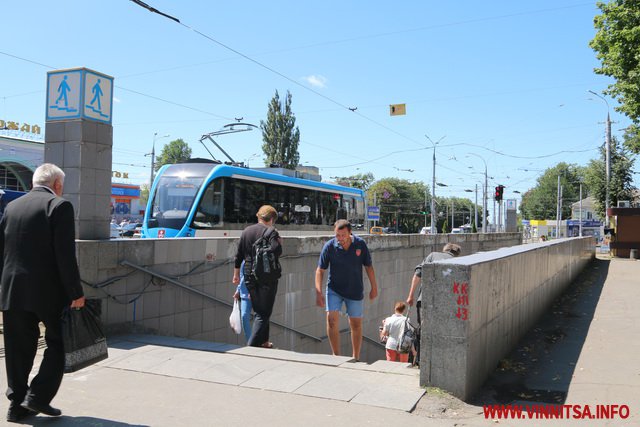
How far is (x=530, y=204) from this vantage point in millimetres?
118938

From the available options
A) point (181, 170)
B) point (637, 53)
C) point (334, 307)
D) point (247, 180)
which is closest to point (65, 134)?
point (334, 307)

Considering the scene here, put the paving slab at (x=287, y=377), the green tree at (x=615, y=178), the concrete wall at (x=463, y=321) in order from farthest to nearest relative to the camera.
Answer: the green tree at (x=615, y=178) → the paving slab at (x=287, y=377) → the concrete wall at (x=463, y=321)

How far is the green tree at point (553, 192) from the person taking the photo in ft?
376

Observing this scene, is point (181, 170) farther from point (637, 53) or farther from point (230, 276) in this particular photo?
point (637, 53)

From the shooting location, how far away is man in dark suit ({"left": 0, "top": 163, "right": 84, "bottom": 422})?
3.78 metres

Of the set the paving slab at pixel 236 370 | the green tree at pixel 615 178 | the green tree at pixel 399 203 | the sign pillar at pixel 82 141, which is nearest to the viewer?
the paving slab at pixel 236 370

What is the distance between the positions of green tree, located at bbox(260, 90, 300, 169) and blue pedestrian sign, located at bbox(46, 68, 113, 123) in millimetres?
59958

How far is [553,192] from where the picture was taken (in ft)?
377

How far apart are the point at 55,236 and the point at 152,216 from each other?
1279 centimetres

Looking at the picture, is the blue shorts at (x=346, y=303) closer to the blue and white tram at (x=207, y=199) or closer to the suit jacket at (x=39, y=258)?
the suit jacket at (x=39, y=258)

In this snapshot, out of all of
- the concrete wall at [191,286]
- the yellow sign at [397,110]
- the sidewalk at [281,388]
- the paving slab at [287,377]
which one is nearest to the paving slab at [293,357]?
the sidewalk at [281,388]

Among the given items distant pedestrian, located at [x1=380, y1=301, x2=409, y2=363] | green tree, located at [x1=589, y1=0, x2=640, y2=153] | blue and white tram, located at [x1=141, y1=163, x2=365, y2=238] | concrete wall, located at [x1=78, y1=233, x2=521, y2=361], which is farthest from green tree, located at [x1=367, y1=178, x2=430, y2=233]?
distant pedestrian, located at [x1=380, y1=301, x2=409, y2=363]

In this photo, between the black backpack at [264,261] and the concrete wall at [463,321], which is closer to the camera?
the concrete wall at [463,321]

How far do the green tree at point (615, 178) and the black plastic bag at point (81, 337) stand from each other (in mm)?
35317
